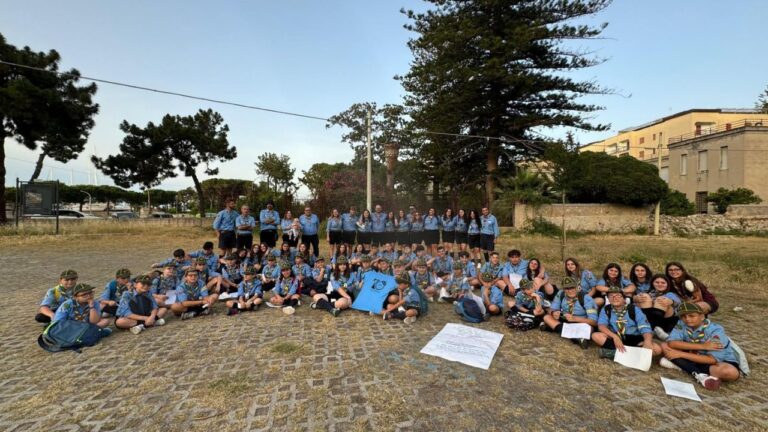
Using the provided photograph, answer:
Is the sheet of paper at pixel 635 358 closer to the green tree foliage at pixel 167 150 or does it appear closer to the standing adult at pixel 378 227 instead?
the standing adult at pixel 378 227

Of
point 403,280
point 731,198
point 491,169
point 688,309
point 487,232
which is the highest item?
point 491,169

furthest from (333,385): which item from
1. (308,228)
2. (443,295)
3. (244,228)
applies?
(244,228)

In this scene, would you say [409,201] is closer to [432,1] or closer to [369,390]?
[432,1]

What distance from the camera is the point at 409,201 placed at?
76.3 feet

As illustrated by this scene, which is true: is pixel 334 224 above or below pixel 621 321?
above

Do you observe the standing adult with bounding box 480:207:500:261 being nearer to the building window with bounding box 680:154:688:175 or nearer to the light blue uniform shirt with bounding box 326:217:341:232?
the light blue uniform shirt with bounding box 326:217:341:232

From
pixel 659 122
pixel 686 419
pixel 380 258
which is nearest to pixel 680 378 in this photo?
pixel 686 419

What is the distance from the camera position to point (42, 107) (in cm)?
2072

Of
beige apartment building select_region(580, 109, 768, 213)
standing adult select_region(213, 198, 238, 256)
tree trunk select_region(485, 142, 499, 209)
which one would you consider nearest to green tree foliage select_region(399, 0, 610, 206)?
A: tree trunk select_region(485, 142, 499, 209)

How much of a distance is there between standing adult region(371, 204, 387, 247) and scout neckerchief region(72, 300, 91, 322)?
668 cm

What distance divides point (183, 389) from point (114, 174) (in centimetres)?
2843

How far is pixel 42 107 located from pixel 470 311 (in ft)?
87.4

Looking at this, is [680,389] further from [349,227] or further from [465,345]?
[349,227]

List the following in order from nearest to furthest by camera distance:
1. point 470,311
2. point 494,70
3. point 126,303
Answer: point 126,303 < point 470,311 < point 494,70
